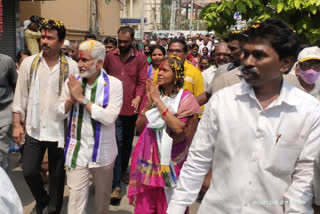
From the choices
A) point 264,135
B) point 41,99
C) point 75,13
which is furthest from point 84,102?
point 75,13

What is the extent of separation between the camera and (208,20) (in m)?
4.88

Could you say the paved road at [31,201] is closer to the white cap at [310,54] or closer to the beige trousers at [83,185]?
the beige trousers at [83,185]

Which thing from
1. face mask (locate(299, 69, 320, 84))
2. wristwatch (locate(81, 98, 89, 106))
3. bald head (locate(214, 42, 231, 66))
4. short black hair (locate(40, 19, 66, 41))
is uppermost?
short black hair (locate(40, 19, 66, 41))

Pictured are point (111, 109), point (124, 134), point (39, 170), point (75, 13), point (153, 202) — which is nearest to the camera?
point (153, 202)

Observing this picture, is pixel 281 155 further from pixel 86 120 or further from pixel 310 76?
pixel 310 76

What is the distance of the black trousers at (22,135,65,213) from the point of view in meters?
3.70

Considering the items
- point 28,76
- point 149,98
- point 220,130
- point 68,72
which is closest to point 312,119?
point 220,130

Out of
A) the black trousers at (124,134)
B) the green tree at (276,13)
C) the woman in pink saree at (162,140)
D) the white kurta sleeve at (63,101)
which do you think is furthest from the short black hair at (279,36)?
the black trousers at (124,134)

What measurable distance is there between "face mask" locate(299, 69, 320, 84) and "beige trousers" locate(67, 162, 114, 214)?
90.2 inches

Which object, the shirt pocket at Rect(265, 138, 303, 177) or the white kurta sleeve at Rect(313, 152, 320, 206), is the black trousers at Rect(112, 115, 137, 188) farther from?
the white kurta sleeve at Rect(313, 152, 320, 206)

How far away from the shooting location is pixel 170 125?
319 cm

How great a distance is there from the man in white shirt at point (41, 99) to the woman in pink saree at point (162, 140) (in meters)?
0.87

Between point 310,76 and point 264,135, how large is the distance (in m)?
2.31

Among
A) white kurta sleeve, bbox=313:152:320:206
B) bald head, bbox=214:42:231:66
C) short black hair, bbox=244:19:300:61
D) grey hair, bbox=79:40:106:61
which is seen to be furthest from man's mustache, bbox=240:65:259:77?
bald head, bbox=214:42:231:66
